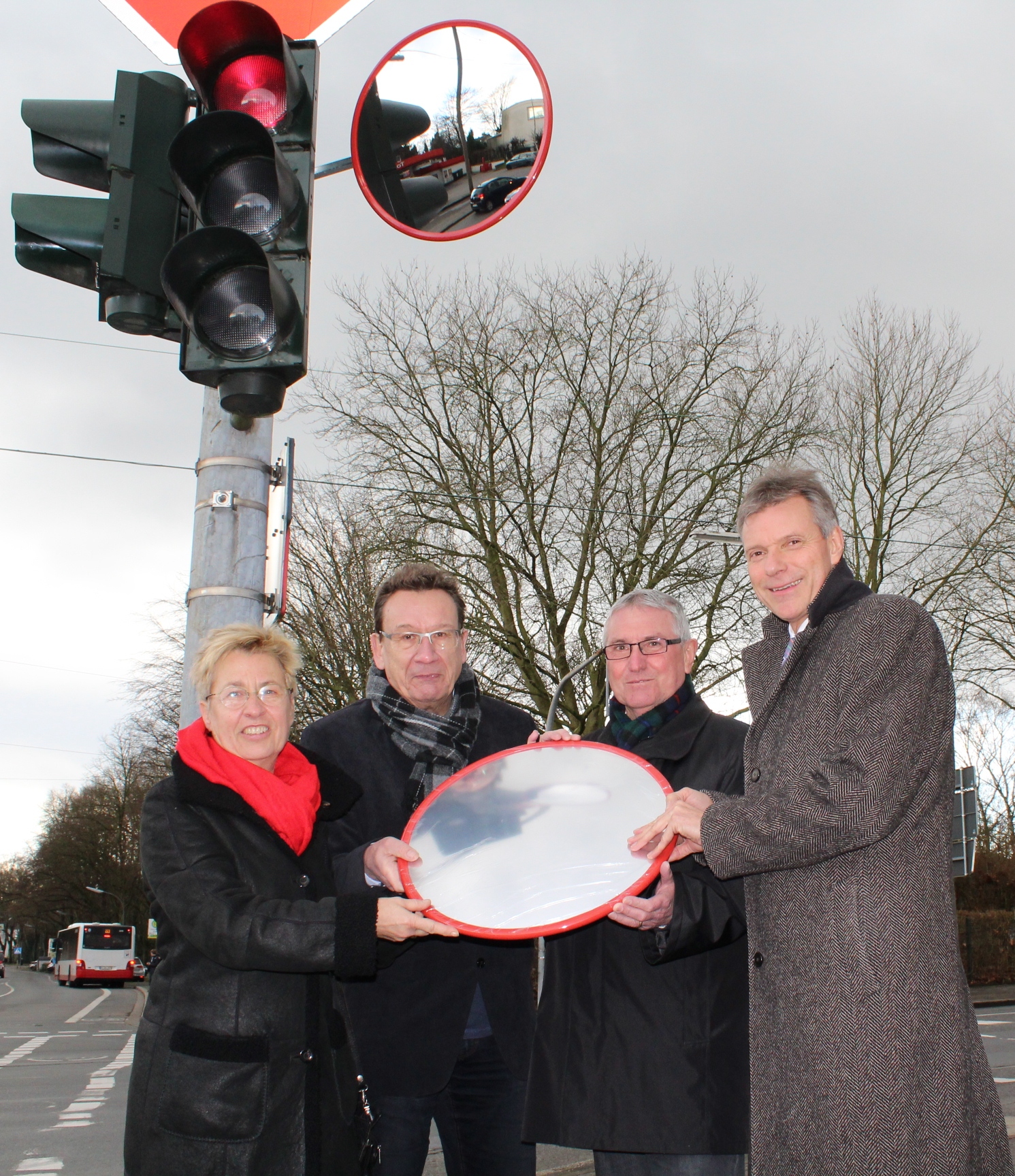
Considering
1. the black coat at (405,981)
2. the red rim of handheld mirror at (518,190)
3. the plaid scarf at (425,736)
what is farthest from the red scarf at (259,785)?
the red rim of handheld mirror at (518,190)

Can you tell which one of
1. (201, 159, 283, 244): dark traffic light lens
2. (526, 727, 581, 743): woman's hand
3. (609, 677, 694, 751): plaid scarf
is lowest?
(526, 727, 581, 743): woman's hand

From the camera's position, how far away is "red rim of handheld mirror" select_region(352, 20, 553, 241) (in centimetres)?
348

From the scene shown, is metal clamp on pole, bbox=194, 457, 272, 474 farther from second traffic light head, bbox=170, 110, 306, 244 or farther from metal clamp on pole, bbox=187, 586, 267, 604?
second traffic light head, bbox=170, 110, 306, 244

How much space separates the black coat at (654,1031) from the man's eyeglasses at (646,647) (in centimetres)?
40

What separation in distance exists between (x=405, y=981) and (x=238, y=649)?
1.05 metres

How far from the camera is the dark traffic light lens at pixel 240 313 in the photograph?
9.78 ft

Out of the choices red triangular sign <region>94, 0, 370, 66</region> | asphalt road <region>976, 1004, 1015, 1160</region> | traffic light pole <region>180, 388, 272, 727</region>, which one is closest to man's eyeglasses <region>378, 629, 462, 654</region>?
traffic light pole <region>180, 388, 272, 727</region>

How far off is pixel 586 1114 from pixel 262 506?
1867 millimetres

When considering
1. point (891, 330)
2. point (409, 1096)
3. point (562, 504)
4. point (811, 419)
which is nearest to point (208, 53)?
point (409, 1096)

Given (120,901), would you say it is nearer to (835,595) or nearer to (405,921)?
(405,921)

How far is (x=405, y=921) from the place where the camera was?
8.39 ft

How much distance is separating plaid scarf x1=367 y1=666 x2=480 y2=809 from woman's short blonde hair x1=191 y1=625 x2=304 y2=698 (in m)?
0.41

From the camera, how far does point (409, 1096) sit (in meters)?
3.11

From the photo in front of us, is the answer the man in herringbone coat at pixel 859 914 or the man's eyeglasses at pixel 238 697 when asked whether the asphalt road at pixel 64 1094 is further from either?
the man in herringbone coat at pixel 859 914
